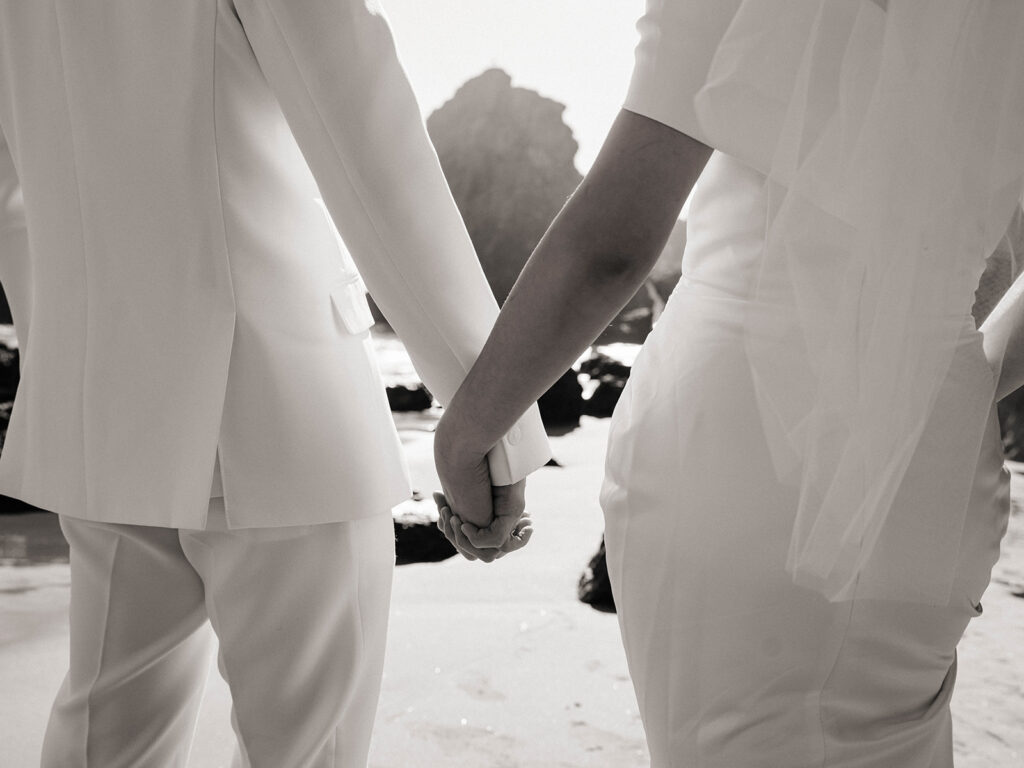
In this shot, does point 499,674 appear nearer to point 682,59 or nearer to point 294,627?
point 294,627

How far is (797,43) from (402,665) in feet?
7.05

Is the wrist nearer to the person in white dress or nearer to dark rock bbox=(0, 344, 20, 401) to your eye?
the person in white dress

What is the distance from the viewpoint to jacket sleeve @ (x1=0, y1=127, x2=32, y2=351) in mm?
1236

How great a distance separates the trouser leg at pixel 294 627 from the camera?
3.52ft

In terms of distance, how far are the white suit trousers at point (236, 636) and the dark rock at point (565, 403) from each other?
14.0 ft

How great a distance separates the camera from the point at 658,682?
2.70 feet

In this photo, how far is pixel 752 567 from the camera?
0.76 m

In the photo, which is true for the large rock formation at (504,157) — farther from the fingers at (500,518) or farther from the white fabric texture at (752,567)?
the white fabric texture at (752,567)

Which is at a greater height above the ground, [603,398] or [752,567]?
[752,567]

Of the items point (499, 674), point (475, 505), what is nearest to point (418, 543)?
point (499, 674)

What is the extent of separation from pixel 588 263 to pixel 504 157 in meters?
6.03

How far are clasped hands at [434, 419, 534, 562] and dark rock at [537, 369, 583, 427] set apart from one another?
4.23 meters

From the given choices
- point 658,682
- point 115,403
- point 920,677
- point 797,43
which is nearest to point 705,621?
point 658,682

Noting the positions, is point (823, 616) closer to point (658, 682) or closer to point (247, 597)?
point (658, 682)
